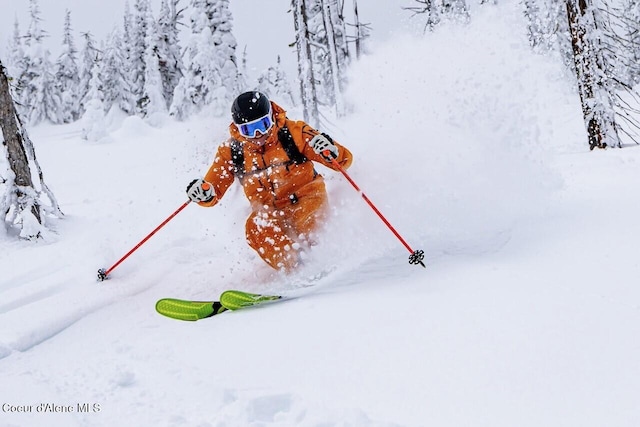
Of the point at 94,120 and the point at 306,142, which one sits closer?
the point at 306,142


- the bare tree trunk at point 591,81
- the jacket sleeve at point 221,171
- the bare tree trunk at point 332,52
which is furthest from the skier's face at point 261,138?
the bare tree trunk at point 332,52

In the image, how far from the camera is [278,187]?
558 centimetres

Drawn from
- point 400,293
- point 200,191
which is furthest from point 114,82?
point 400,293

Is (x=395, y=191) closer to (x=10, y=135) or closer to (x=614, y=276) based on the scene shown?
(x=614, y=276)

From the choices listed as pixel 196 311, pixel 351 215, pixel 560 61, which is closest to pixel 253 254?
pixel 351 215

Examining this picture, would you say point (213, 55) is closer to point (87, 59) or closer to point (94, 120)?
point (94, 120)

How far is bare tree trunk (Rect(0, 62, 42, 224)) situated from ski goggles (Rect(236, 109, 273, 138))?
463cm

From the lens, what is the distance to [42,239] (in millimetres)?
7492

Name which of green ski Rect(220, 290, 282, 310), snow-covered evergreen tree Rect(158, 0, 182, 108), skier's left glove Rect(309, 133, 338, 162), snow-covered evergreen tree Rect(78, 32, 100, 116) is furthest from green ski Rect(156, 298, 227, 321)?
snow-covered evergreen tree Rect(78, 32, 100, 116)

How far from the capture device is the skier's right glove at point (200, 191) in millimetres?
5371

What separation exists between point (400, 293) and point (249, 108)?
2492 mm

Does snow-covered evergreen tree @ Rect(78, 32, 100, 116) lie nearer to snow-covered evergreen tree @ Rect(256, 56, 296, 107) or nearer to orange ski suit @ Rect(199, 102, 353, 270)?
snow-covered evergreen tree @ Rect(256, 56, 296, 107)

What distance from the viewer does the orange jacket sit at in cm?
546

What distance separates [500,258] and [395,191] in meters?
1.70
